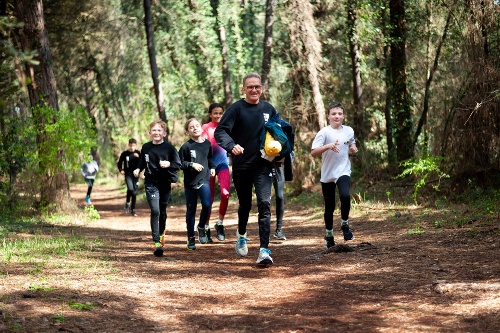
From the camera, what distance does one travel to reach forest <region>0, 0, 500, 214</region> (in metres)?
12.2

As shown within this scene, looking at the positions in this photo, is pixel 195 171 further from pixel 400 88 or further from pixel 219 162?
pixel 400 88

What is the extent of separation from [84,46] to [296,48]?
15.1 metres

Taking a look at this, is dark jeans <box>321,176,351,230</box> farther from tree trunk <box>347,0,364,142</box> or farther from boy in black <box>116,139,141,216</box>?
tree trunk <box>347,0,364,142</box>

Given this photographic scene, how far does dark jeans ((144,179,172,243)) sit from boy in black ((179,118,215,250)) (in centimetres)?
44

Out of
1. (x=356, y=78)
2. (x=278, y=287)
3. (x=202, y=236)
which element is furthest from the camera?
(x=356, y=78)

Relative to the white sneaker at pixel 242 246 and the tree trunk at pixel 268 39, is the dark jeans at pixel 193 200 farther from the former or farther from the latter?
the tree trunk at pixel 268 39

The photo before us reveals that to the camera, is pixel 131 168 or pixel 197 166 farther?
pixel 131 168

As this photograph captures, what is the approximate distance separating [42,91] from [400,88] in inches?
381

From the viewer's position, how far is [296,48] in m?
19.1

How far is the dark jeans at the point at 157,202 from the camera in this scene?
31.0 feet

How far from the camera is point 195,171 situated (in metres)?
9.97

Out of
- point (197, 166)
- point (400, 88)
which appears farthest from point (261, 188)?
point (400, 88)

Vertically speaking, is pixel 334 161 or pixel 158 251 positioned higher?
pixel 334 161

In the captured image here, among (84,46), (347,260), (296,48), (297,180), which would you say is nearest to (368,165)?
(297,180)
